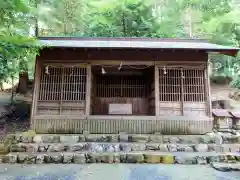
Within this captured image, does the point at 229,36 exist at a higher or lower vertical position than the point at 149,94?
higher

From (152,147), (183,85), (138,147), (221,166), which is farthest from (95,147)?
(183,85)

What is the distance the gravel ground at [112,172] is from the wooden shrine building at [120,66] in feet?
7.08

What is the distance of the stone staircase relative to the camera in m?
6.13

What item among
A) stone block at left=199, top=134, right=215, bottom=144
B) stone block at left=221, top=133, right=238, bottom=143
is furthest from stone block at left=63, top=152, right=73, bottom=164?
stone block at left=221, top=133, right=238, bottom=143

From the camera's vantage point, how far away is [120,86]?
1064cm

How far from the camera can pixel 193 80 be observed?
843cm

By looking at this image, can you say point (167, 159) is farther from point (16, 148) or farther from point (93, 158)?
point (16, 148)

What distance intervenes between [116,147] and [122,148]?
0.19 metres

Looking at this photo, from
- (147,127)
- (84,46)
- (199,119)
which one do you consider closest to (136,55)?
(84,46)

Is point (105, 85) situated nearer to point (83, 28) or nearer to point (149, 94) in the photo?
point (149, 94)

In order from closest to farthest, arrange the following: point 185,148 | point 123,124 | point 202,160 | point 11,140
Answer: point 202,160, point 185,148, point 11,140, point 123,124

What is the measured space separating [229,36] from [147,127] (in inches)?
337

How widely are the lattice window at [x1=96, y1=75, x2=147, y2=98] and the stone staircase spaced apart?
132 inches

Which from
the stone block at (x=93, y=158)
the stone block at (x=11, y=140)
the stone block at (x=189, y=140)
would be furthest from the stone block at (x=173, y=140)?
the stone block at (x=11, y=140)
